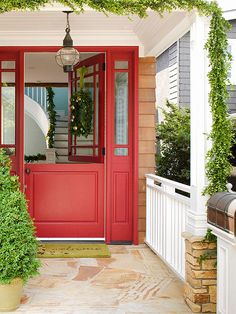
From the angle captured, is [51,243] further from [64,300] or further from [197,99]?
[197,99]

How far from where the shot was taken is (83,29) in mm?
6566

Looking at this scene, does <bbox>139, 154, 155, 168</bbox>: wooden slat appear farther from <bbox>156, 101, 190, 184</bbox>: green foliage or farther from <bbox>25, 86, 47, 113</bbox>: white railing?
<bbox>25, 86, 47, 113</bbox>: white railing

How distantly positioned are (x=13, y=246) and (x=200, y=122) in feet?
5.55

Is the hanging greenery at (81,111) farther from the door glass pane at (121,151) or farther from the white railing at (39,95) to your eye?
the white railing at (39,95)

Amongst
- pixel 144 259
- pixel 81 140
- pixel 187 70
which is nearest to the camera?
pixel 144 259

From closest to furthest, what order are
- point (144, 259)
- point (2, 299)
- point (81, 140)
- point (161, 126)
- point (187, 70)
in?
point (2, 299), point (144, 259), point (81, 140), point (161, 126), point (187, 70)

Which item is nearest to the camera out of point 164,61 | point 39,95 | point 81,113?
point 81,113

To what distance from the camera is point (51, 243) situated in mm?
6801

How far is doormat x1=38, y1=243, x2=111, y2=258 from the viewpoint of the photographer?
6055mm

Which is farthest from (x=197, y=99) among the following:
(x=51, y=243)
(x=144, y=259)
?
(x=51, y=243)

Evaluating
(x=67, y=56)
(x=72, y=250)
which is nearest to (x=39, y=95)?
(x=67, y=56)

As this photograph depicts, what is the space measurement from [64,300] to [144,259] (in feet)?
5.68

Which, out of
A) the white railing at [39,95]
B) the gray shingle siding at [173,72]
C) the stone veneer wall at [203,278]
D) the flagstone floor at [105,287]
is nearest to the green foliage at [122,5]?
the stone veneer wall at [203,278]

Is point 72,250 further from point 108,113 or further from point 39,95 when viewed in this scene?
point 39,95
